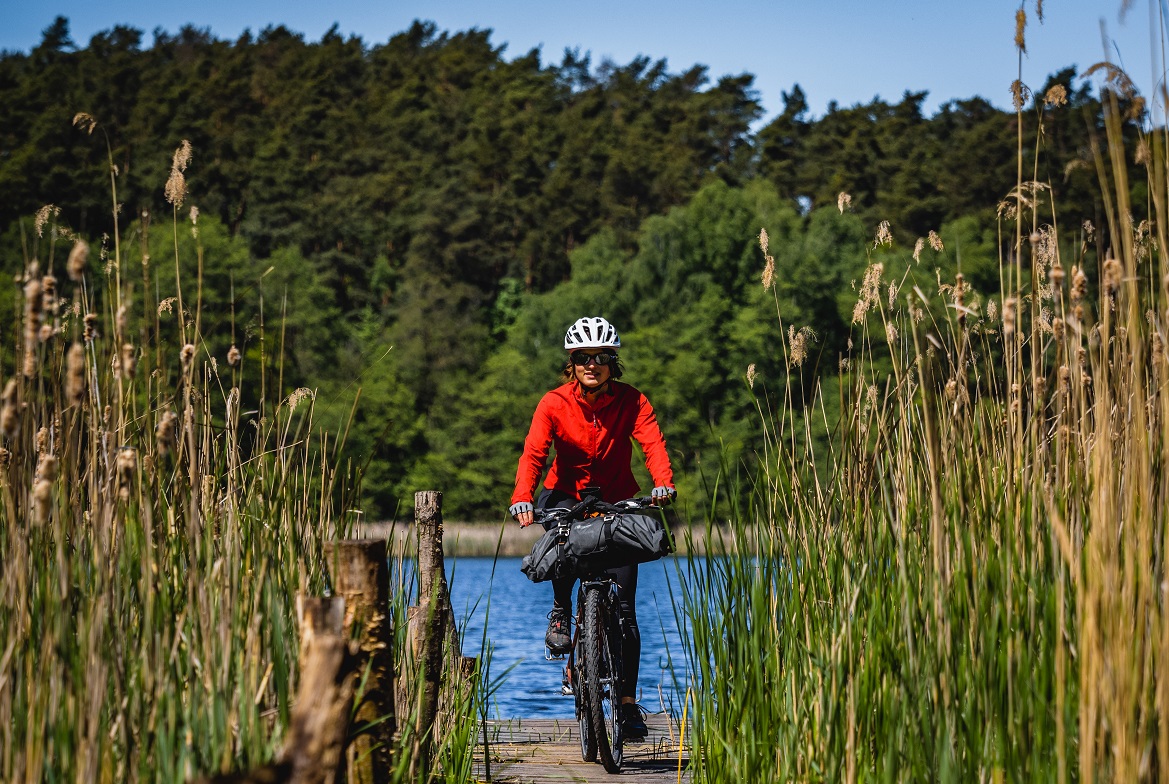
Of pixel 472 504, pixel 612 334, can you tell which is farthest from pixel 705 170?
pixel 612 334

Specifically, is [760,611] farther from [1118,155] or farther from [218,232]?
[218,232]

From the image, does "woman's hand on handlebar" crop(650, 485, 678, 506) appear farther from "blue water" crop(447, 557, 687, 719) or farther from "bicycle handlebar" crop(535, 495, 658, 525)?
"blue water" crop(447, 557, 687, 719)

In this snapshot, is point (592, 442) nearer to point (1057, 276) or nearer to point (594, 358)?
point (594, 358)

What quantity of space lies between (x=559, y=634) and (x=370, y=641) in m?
2.38

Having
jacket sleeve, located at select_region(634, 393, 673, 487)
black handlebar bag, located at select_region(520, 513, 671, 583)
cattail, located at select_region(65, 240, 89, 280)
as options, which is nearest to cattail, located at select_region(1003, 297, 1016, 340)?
cattail, located at select_region(65, 240, 89, 280)

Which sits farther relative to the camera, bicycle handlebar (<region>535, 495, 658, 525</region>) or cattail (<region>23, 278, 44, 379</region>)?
bicycle handlebar (<region>535, 495, 658, 525</region>)

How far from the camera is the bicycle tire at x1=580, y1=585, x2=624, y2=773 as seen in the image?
4.99 meters

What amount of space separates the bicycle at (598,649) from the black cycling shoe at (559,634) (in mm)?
112

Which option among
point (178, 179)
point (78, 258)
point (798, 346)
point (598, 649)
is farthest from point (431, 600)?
point (78, 258)

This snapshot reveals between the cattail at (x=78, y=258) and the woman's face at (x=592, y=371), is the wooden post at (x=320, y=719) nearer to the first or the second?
the cattail at (x=78, y=258)

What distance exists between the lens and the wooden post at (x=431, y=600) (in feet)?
14.1

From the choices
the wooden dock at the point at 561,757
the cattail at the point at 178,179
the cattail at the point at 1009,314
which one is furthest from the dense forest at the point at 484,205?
the cattail at the point at 1009,314

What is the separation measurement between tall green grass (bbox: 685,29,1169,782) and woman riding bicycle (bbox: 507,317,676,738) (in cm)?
128

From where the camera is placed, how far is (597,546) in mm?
5043
